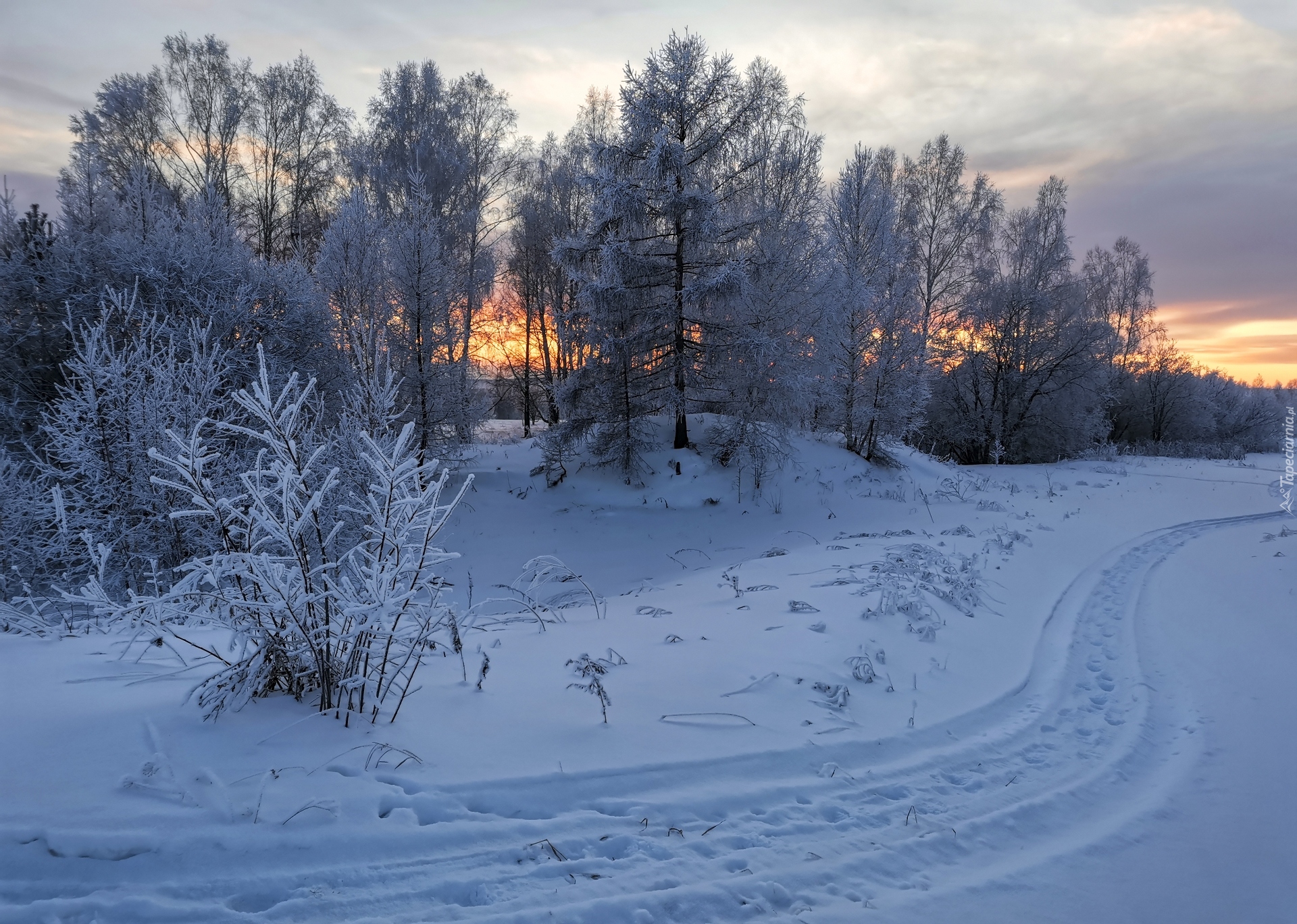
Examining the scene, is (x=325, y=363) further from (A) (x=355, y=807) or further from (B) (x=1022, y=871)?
(B) (x=1022, y=871)

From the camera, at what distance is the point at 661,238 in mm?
13984

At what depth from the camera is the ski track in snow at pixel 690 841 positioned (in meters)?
2.00

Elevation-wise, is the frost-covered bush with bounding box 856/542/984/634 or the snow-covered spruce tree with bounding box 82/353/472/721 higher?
the snow-covered spruce tree with bounding box 82/353/472/721

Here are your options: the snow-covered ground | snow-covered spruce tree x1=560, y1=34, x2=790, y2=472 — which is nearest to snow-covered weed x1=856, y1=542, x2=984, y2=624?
the snow-covered ground

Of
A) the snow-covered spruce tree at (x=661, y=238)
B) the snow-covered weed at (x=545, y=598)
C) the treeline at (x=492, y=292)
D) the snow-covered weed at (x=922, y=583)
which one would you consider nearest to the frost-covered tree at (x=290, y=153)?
the treeline at (x=492, y=292)

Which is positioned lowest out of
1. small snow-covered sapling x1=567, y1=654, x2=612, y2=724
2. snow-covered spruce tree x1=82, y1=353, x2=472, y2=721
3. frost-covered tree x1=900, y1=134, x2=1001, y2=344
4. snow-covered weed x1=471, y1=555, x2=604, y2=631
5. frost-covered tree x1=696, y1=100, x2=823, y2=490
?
snow-covered weed x1=471, y1=555, x2=604, y2=631

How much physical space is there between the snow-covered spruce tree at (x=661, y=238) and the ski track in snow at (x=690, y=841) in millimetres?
10763

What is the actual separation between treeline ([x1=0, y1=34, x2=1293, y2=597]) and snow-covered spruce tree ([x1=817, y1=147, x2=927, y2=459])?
0.25 ft

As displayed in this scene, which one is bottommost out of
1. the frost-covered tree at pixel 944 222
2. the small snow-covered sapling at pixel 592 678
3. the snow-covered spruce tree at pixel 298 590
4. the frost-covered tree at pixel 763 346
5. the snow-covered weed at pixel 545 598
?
the snow-covered weed at pixel 545 598

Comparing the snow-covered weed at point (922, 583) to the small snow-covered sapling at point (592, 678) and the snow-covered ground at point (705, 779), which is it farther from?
the small snow-covered sapling at point (592, 678)

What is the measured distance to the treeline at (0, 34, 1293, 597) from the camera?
801 cm

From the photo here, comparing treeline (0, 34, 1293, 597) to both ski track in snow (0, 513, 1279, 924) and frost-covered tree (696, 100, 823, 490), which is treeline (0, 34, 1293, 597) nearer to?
frost-covered tree (696, 100, 823, 490)

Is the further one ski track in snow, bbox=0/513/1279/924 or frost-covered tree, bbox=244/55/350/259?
frost-covered tree, bbox=244/55/350/259

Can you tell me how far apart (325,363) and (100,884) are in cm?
1233
